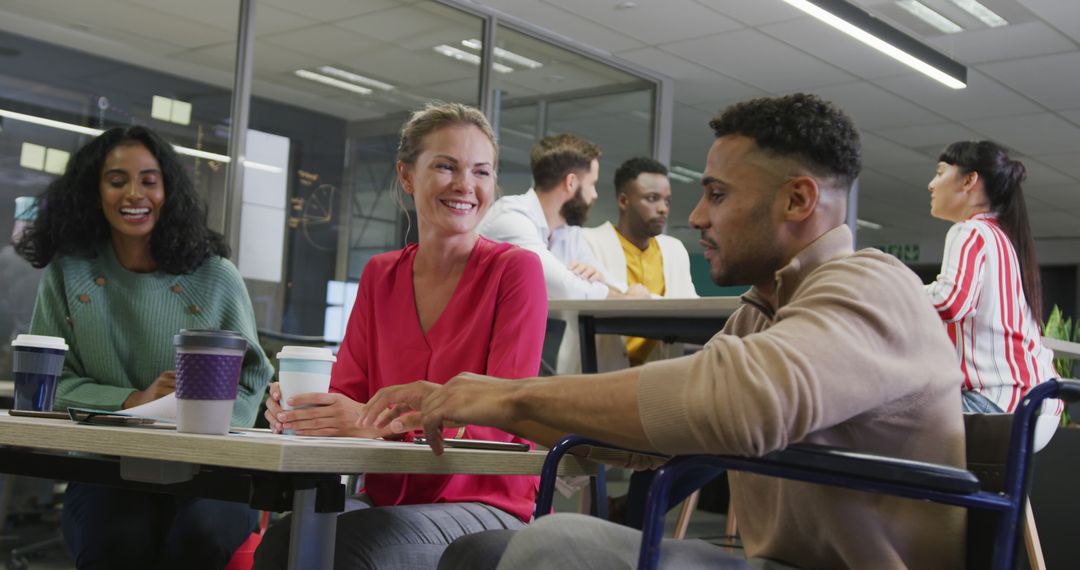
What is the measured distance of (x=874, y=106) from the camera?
26.7ft

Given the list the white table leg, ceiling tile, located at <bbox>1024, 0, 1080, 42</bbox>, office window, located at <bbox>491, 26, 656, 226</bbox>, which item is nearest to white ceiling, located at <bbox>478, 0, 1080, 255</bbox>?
ceiling tile, located at <bbox>1024, 0, 1080, 42</bbox>

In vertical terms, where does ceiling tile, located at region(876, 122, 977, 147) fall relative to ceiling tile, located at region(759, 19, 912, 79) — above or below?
below

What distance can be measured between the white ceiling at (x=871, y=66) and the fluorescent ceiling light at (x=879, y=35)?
0.24 meters

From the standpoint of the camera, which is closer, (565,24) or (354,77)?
(354,77)

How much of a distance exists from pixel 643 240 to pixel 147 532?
3.20m

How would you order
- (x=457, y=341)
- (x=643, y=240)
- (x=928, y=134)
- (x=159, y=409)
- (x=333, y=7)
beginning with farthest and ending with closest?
(x=928, y=134), (x=333, y=7), (x=643, y=240), (x=457, y=341), (x=159, y=409)

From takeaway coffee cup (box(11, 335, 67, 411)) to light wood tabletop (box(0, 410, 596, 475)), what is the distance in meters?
0.35

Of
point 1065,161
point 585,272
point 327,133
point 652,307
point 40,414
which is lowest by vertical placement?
point 40,414

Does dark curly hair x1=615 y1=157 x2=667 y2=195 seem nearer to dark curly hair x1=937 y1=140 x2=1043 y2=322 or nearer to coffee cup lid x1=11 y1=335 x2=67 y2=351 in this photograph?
dark curly hair x1=937 y1=140 x2=1043 y2=322

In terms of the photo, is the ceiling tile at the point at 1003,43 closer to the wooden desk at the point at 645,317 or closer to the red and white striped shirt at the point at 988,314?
the red and white striped shirt at the point at 988,314

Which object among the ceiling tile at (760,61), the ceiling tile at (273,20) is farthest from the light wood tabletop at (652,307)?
the ceiling tile at (760,61)

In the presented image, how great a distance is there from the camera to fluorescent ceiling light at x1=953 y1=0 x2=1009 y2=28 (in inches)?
233

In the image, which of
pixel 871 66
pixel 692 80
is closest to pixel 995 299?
pixel 871 66

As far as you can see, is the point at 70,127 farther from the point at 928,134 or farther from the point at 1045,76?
the point at 928,134
